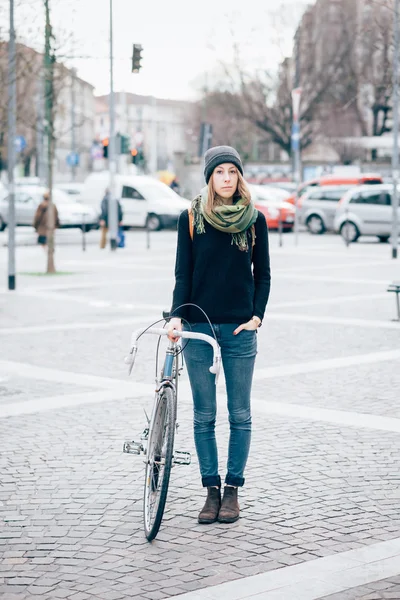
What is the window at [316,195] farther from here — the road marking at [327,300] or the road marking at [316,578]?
the road marking at [316,578]

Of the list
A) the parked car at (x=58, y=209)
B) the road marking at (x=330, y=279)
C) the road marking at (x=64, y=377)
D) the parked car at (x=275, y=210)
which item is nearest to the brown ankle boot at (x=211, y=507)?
the road marking at (x=64, y=377)

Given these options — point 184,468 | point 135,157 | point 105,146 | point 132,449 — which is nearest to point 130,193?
point 135,157

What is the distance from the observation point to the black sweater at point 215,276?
17.3 feet

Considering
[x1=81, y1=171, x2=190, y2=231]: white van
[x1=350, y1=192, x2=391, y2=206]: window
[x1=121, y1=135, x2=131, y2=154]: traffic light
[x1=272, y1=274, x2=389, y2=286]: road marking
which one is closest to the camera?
[x1=272, y1=274, x2=389, y2=286]: road marking

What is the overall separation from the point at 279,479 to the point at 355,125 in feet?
220

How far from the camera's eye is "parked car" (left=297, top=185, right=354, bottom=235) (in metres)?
35.6

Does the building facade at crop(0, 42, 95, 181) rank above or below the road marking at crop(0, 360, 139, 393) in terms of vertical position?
above

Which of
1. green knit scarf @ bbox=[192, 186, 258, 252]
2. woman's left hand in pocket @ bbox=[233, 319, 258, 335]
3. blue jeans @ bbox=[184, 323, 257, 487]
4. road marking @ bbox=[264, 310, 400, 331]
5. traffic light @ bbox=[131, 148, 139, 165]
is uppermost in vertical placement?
traffic light @ bbox=[131, 148, 139, 165]

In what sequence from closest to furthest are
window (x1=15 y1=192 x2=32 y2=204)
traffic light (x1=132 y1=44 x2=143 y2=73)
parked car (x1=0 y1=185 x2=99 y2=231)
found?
traffic light (x1=132 y1=44 x2=143 y2=73), parked car (x1=0 y1=185 x2=99 y2=231), window (x1=15 y1=192 x2=32 y2=204)

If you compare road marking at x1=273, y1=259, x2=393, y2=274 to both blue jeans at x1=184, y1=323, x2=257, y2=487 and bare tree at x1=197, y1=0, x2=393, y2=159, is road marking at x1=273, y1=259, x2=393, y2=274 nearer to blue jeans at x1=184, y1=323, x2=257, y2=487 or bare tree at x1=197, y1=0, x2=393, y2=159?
blue jeans at x1=184, y1=323, x2=257, y2=487

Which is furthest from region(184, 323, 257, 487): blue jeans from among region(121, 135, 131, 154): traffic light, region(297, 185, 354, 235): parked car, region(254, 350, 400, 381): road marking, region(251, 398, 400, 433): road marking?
region(297, 185, 354, 235): parked car

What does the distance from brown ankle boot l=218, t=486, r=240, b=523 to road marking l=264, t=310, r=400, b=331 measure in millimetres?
7449

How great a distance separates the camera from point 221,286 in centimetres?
528

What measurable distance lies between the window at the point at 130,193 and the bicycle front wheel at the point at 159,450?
110ft
